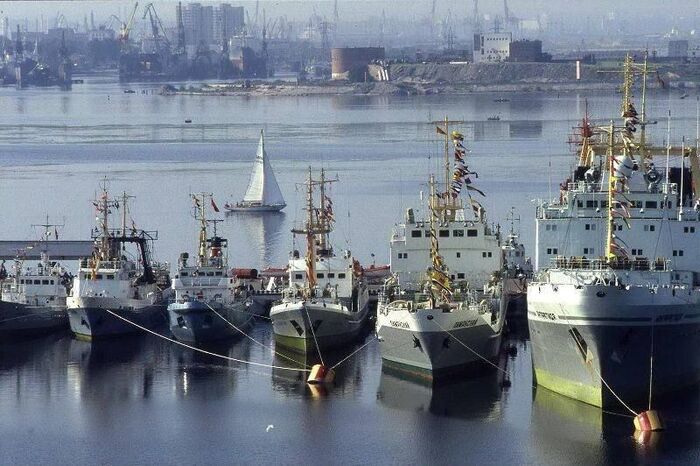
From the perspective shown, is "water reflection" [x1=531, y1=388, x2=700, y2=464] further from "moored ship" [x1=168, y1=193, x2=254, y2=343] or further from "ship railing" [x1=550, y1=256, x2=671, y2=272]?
"moored ship" [x1=168, y1=193, x2=254, y2=343]

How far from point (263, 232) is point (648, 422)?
29.6 m

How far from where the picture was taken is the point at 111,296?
35594 millimetres

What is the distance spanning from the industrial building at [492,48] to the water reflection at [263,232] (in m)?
121

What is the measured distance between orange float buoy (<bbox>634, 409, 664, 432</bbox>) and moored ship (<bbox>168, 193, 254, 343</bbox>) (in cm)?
1052

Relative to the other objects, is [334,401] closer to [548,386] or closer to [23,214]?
[548,386]

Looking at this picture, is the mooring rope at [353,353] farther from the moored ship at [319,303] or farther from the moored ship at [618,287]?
the moored ship at [618,287]

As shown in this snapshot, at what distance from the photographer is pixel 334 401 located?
29062 millimetres

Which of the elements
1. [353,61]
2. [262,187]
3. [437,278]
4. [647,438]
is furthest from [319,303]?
[353,61]

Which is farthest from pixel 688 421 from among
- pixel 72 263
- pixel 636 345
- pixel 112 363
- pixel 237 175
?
pixel 237 175

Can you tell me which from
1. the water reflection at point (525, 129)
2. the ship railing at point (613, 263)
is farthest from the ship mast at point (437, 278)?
the water reflection at point (525, 129)

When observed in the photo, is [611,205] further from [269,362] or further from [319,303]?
[269,362]

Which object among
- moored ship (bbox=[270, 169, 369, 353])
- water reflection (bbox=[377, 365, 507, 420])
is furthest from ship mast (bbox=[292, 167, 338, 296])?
water reflection (bbox=[377, 365, 507, 420])

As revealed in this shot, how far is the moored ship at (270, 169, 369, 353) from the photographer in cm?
3256

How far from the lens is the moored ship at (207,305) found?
34.5 metres
